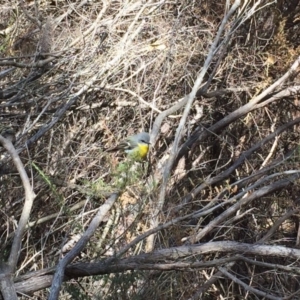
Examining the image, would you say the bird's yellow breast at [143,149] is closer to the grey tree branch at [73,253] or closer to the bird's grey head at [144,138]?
the bird's grey head at [144,138]

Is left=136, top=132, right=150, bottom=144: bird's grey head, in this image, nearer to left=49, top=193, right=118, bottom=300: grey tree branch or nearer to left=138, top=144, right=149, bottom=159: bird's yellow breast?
left=138, top=144, right=149, bottom=159: bird's yellow breast

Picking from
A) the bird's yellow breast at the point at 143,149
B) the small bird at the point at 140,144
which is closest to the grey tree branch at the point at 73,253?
the small bird at the point at 140,144

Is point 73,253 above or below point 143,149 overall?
above

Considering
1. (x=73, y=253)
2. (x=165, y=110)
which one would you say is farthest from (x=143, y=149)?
(x=73, y=253)

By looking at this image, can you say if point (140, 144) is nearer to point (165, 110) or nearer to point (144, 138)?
point (144, 138)

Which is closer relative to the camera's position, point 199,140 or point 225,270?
point 225,270

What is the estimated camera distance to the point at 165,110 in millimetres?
5402

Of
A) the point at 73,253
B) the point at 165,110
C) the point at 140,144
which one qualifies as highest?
the point at 73,253

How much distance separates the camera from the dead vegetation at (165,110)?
16.6 ft

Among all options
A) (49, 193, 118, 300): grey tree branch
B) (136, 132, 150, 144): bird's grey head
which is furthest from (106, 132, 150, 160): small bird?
(49, 193, 118, 300): grey tree branch

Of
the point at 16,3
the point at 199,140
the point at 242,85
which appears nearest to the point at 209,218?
the point at 199,140

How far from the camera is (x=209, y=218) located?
232 inches

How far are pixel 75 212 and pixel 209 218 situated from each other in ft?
4.53

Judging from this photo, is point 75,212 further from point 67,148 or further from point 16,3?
point 16,3
